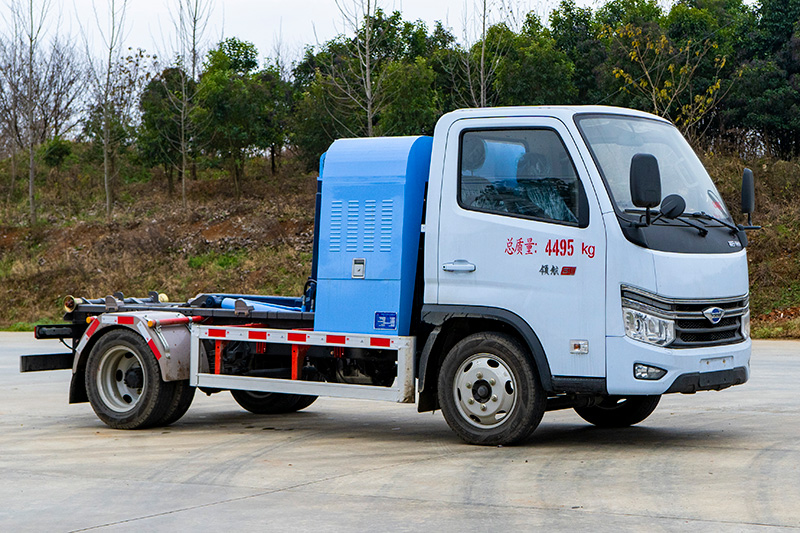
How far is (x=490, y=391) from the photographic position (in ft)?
27.5

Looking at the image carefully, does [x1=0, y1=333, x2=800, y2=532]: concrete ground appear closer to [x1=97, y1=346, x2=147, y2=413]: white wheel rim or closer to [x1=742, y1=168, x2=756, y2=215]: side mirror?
[x1=97, y1=346, x2=147, y2=413]: white wheel rim

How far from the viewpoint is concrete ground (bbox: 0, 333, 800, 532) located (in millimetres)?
5984

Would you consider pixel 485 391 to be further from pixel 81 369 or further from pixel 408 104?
pixel 408 104

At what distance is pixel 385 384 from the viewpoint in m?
9.12

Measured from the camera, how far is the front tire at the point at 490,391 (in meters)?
8.23

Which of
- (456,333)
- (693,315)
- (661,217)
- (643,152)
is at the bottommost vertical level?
(456,333)

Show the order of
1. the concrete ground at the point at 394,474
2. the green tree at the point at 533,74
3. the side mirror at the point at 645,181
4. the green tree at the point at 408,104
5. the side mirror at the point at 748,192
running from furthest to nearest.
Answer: the green tree at the point at 408,104
the green tree at the point at 533,74
the side mirror at the point at 748,192
the side mirror at the point at 645,181
the concrete ground at the point at 394,474

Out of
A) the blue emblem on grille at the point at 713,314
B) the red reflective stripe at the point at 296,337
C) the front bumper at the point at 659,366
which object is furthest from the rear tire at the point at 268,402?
the blue emblem on grille at the point at 713,314

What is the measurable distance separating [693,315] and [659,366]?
0.51 metres

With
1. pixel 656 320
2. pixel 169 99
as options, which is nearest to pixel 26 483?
pixel 656 320

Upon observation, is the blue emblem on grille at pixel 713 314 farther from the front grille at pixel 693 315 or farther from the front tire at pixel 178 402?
the front tire at pixel 178 402

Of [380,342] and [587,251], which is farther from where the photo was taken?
[380,342]

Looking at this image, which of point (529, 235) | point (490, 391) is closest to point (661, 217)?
point (529, 235)

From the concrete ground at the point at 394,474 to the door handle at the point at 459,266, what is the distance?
1457 mm
